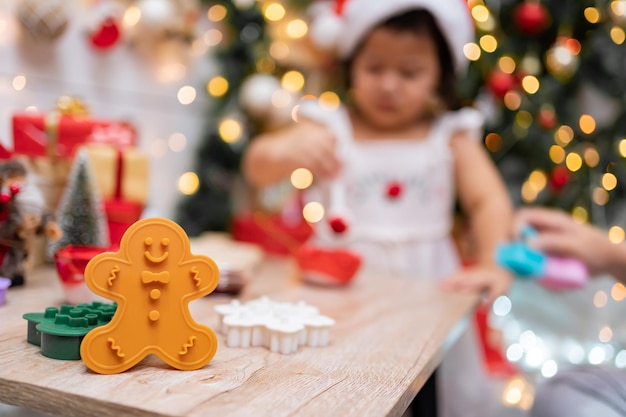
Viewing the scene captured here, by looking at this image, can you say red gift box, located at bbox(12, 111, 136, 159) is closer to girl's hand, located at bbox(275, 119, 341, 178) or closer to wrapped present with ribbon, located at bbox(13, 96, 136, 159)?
wrapped present with ribbon, located at bbox(13, 96, 136, 159)

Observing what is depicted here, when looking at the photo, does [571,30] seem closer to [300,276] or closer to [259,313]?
[300,276]

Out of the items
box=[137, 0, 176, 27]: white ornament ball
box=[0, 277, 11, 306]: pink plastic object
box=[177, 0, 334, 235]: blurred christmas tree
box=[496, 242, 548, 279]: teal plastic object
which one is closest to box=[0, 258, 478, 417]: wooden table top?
box=[0, 277, 11, 306]: pink plastic object

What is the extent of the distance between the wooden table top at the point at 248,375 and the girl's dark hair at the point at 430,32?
2.30 feet

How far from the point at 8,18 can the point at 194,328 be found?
74cm

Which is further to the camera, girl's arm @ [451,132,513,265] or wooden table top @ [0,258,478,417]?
girl's arm @ [451,132,513,265]

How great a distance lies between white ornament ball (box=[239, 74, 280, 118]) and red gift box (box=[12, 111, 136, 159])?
2.38 feet

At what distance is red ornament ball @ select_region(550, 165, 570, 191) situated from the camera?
171 cm

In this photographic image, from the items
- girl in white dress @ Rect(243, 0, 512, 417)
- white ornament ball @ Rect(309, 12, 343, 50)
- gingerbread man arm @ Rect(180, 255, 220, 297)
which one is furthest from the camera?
white ornament ball @ Rect(309, 12, 343, 50)

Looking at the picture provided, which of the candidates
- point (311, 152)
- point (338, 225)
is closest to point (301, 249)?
point (338, 225)

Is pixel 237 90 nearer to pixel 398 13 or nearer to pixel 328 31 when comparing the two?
pixel 328 31

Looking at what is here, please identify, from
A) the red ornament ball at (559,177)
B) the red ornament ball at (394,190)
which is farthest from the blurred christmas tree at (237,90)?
the red ornament ball at (559,177)

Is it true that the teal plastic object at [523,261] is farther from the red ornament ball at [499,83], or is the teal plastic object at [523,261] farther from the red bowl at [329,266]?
the red ornament ball at [499,83]

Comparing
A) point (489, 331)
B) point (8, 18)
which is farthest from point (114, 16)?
point (489, 331)

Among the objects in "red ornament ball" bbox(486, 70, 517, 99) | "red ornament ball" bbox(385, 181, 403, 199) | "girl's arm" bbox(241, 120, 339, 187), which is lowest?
"red ornament ball" bbox(385, 181, 403, 199)
